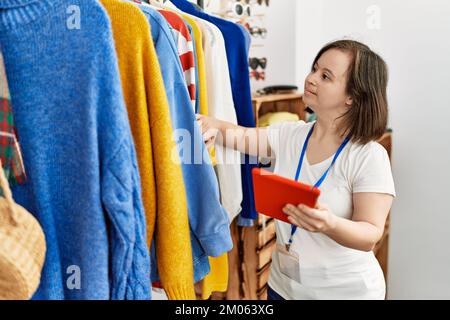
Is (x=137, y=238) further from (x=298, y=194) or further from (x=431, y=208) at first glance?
(x=431, y=208)

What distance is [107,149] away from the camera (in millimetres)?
607

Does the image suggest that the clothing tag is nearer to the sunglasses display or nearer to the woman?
the woman

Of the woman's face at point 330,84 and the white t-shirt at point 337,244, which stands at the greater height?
the woman's face at point 330,84

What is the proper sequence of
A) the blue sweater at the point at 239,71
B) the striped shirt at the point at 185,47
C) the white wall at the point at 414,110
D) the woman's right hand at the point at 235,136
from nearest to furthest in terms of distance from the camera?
the striped shirt at the point at 185,47, the woman's right hand at the point at 235,136, the blue sweater at the point at 239,71, the white wall at the point at 414,110

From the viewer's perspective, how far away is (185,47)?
0.90m

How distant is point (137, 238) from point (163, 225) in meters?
0.09

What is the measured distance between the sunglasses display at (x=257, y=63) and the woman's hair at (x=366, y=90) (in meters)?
1.07

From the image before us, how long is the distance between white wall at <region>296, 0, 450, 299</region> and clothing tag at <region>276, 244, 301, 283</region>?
1.36m

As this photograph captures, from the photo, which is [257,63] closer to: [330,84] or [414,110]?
[414,110]

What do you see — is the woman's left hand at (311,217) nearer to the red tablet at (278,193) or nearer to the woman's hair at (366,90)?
the red tablet at (278,193)

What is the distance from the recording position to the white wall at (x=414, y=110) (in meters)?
1.94

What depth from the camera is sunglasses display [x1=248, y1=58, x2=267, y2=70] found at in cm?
201

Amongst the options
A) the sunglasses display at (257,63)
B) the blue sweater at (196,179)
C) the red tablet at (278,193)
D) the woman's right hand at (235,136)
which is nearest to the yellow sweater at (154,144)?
the blue sweater at (196,179)
